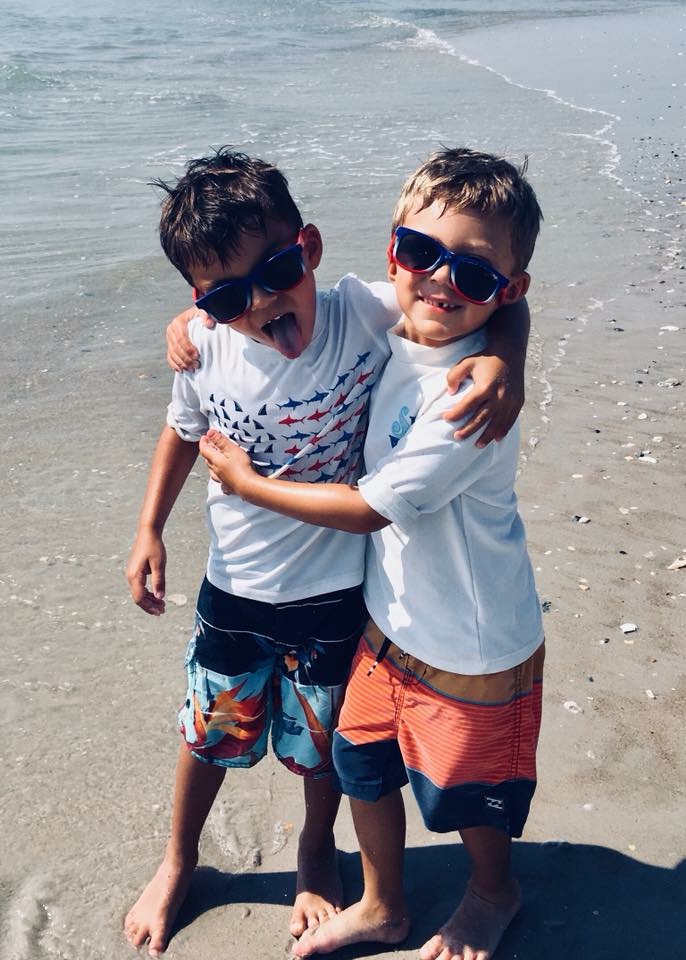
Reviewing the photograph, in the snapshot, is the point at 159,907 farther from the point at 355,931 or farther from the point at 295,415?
the point at 295,415

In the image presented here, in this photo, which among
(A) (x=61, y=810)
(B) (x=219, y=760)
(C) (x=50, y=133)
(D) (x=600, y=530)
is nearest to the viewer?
(B) (x=219, y=760)

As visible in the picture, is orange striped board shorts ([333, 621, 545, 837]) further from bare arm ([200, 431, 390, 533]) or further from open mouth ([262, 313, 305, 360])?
open mouth ([262, 313, 305, 360])

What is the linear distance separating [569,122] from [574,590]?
10.8 meters

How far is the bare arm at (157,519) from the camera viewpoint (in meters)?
2.69

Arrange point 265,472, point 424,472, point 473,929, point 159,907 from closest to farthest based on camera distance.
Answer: point 424,472
point 265,472
point 473,929
point 159,907

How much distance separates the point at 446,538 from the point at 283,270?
679 mm

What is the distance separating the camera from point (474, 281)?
83.9 inches

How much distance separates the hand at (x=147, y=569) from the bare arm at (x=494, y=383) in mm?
949

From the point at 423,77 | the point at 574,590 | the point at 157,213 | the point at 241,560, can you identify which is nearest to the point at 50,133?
the point at 157,213

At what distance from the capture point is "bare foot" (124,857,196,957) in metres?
2.72

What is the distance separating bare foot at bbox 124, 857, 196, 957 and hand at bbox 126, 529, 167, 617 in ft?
2.35

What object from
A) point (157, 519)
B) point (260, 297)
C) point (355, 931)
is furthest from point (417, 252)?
point (355, 931)

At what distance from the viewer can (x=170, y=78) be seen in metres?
18.2

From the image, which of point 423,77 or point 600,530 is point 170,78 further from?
point 600,530
